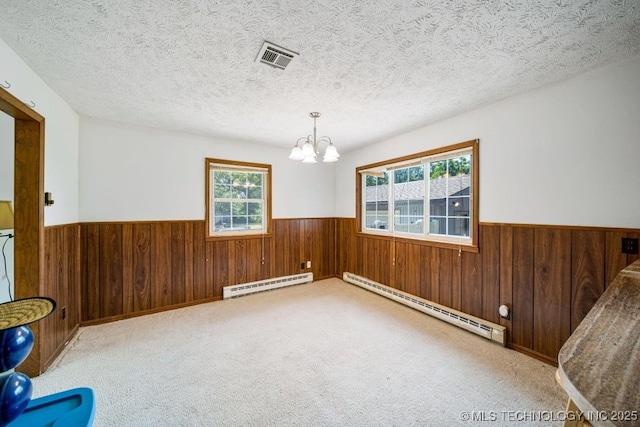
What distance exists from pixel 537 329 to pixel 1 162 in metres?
5.14

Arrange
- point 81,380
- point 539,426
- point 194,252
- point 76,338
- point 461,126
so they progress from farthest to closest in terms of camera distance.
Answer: point 194,252 → point 461,126 → point 76,338 → point 81,380 → point 539,426

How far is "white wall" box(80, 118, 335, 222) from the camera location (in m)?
3.02

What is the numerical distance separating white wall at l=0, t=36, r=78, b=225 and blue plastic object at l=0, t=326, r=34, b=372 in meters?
1.88

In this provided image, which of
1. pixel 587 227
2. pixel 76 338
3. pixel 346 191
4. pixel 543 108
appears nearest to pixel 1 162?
pixel 76 338

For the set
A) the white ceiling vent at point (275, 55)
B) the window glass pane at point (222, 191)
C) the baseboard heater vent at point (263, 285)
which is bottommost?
the baseboard heater vent at point (263, 285)

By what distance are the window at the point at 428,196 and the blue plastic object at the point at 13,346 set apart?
11.0ft

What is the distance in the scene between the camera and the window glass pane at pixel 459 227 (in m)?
2.94

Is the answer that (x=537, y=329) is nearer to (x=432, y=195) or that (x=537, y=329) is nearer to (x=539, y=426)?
(x=539, y=426)

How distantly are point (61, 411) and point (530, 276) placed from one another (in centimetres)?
333

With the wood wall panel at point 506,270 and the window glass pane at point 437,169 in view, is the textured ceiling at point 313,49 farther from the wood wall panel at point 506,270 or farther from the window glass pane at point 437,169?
the wood wall panel at point 506,270

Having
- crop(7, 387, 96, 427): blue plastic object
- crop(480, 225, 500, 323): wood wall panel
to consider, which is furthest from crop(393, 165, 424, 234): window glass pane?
crop(7, 387, 96, 427): blue plastic object

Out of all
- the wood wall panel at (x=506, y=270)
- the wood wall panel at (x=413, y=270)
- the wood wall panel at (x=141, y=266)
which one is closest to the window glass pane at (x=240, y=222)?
the wood wall panel at (x=141, y=266)

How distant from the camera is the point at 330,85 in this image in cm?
223

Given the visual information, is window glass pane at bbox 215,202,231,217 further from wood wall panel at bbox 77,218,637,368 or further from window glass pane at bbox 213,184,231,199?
wood wall panel at bbox 77,218,637,368
